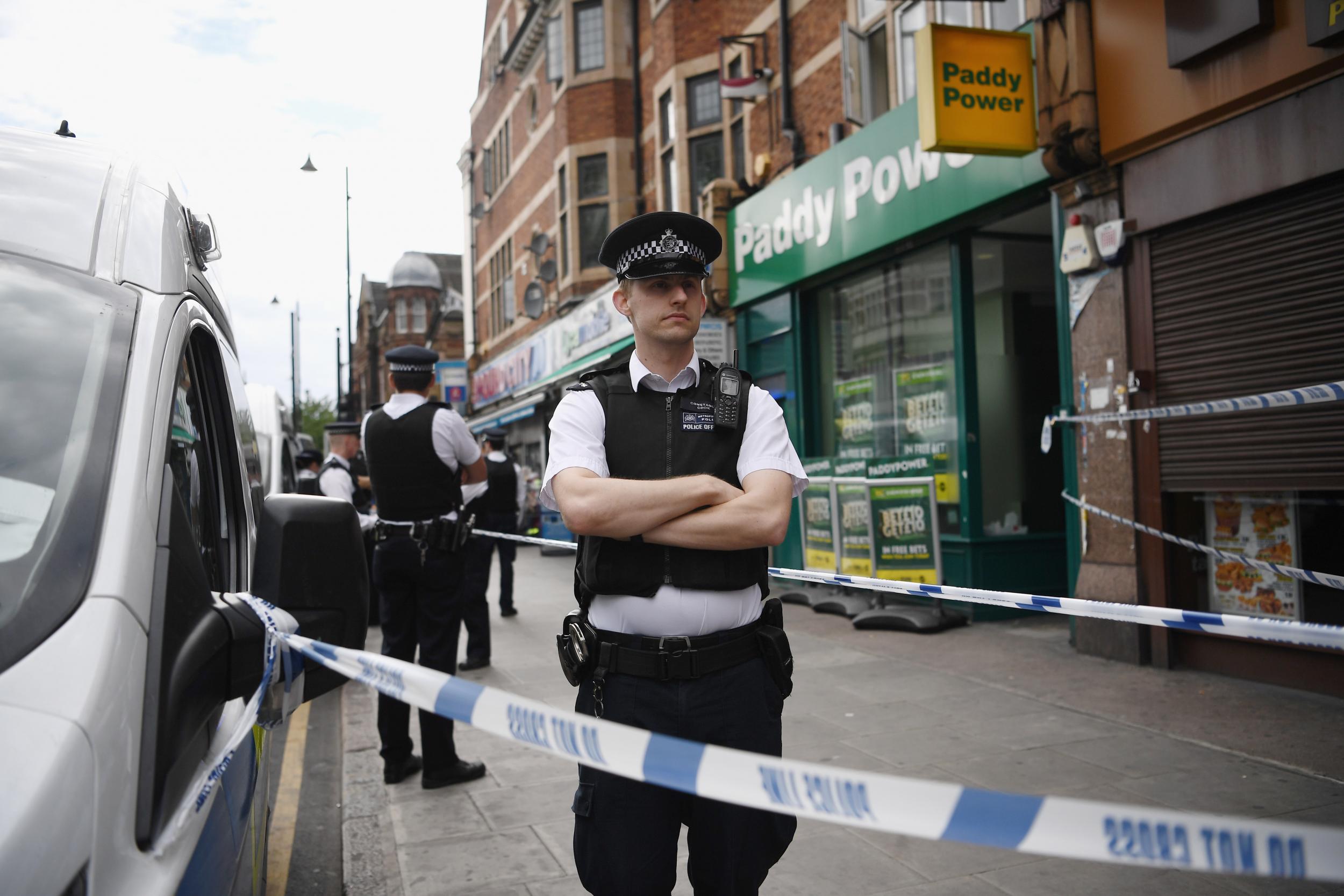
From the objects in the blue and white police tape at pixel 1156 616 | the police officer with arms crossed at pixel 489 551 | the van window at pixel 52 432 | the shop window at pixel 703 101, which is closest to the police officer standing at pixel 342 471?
the police officer with arms crossed at pixel 489 551

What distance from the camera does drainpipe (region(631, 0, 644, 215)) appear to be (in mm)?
20188

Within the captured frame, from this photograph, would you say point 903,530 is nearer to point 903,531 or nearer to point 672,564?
point 903,531

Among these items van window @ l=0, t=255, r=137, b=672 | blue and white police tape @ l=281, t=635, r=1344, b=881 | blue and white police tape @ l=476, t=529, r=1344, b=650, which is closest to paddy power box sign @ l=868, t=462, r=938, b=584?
blue and white police tape @ l=476, t=529, r=1344, b=650

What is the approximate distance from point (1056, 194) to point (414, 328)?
6004 cm

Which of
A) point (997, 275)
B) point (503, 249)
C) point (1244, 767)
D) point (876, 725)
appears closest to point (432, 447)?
point (876, 725)

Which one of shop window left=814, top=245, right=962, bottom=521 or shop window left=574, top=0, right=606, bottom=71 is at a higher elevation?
shop window left=574, top=0, right=606, bottom=71

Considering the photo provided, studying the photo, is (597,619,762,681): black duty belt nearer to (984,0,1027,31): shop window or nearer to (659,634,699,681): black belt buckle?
(659,634,699,681): black belt buckle

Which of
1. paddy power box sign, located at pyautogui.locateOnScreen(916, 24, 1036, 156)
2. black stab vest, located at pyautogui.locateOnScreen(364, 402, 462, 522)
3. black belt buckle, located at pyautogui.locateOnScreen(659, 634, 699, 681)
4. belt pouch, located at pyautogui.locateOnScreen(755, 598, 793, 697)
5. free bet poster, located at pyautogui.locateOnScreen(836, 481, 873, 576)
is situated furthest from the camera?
free bet poster, located at pyautogui.locateOnScreen(836, 481, 873, 576)

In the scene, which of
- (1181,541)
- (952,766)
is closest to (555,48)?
(1181,541)

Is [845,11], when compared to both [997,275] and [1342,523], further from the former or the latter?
[1342,523]

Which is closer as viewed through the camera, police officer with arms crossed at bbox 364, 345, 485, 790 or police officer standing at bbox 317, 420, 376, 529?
police officer with arms crossed at bbox 364, 345, 485, 790

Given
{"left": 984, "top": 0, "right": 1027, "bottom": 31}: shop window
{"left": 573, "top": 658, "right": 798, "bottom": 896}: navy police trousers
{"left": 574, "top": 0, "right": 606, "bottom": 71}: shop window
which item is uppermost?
{"left": 574, "top": 0, "right": 606, "bottom": 71}: shop window

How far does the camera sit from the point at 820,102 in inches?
472

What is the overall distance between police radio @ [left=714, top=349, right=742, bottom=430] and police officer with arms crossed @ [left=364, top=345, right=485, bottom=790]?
2928 mm
